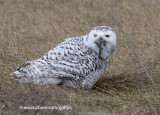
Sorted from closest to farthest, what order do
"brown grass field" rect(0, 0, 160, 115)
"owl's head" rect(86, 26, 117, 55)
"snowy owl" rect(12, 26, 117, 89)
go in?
"brown grass field" rect(0, 0, 160, 115), "snowy owl" rect(12, 26, 117, 89), "owl's head" rect(86, 26, 117, 55)

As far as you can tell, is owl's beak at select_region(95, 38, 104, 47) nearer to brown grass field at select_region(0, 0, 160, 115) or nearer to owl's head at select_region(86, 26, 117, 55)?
owl's head at select_region(86, 26, 117, 55)

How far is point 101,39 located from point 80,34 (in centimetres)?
302

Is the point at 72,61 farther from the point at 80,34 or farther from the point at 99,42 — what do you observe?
the point at 80,34

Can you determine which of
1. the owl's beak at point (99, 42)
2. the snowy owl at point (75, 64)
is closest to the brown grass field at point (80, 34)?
the snowy owl at point (75, 64)

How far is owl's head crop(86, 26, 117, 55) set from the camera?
4.91 meters

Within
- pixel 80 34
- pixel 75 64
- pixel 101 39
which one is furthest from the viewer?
pixel 80 34

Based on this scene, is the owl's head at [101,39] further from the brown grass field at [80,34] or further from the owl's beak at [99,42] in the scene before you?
the brown grass field at [80,34]

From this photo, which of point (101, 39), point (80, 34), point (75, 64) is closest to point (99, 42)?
point (101, 39)

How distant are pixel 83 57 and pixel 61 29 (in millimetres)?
3501

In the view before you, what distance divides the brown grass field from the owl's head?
0.19 meters

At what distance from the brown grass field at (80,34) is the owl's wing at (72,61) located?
0.64ft

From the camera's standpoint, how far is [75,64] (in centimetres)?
481

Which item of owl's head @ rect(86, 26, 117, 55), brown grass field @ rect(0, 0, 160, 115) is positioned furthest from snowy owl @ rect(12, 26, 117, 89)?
brown grass field @ rect(0, 0, 160, 115)

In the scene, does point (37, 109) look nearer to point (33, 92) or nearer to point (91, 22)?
point (33, 92)
